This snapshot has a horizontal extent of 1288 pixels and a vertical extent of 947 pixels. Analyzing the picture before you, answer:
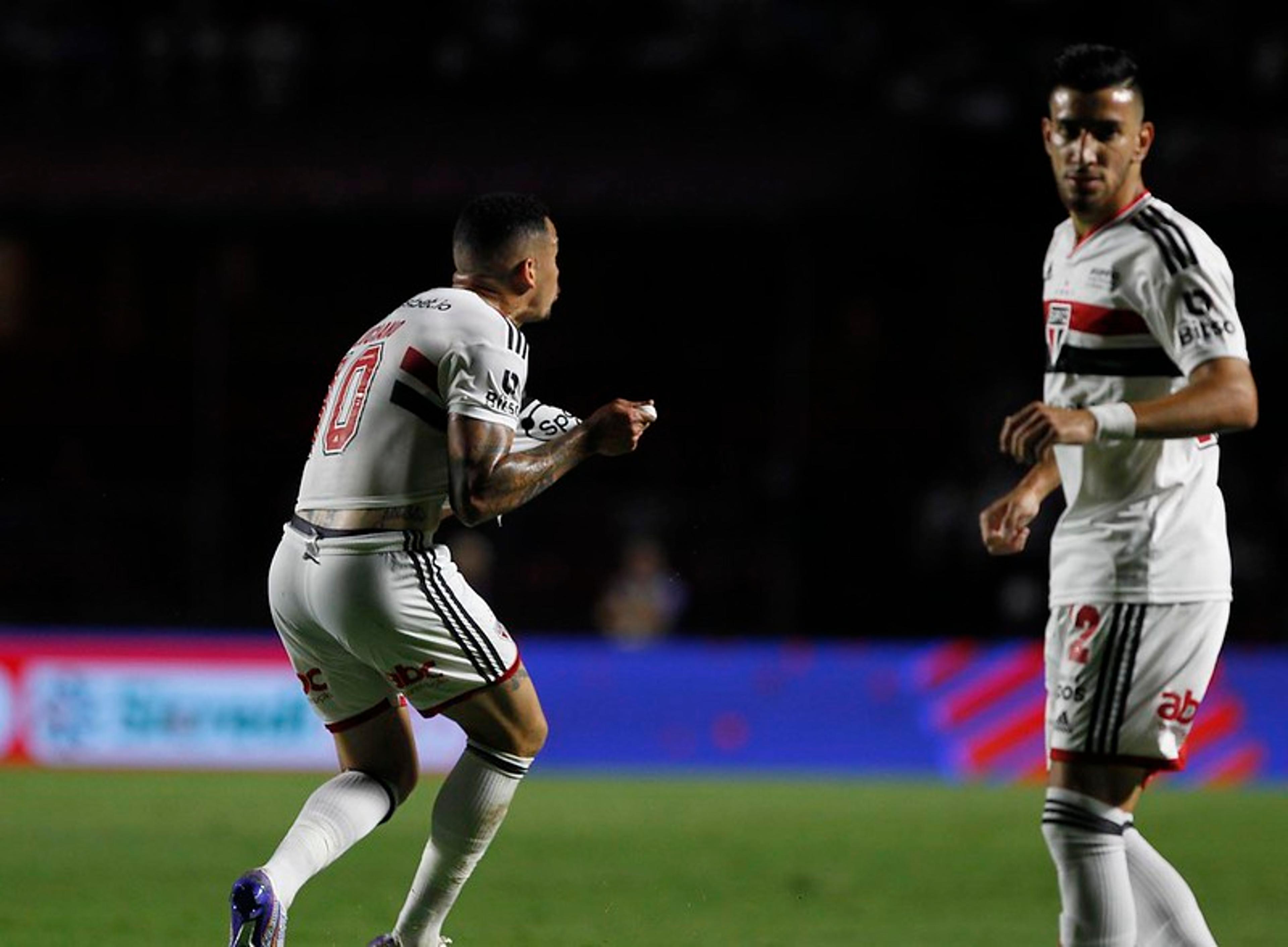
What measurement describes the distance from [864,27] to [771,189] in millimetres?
1833

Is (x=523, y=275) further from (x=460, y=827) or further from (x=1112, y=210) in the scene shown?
(x=1112, y=210)

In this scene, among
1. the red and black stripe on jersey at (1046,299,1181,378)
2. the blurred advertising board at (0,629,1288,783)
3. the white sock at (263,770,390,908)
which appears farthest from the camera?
the blurred advertising board at (0,629,1288,783)

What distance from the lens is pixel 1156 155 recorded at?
56.7 ft

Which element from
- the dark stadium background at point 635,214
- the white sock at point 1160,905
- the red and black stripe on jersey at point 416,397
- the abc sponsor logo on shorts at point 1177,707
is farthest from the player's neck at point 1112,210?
the dark stadium background at point 635,214

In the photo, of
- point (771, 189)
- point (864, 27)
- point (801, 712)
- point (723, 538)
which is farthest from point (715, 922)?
point (864, 27)

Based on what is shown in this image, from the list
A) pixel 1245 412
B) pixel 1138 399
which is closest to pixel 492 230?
pixel 1138 399

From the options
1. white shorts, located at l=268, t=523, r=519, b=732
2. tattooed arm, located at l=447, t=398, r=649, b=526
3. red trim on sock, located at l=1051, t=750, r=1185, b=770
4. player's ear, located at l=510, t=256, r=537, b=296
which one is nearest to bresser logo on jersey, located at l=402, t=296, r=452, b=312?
player's ear, located at l=510, t=256, r=537, b=296

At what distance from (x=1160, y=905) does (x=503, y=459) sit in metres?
1.93

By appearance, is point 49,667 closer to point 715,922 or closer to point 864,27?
point 715,922

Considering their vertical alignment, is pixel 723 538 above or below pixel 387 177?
below

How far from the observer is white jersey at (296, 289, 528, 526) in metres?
5.29

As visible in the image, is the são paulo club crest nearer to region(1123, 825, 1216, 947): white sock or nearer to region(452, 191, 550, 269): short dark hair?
region(1123, 825, 1216, 947): white sock

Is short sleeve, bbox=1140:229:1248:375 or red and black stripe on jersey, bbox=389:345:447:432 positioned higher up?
short sleeve, bbox=1140:229:1248:375

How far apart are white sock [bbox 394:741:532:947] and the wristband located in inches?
76.7
